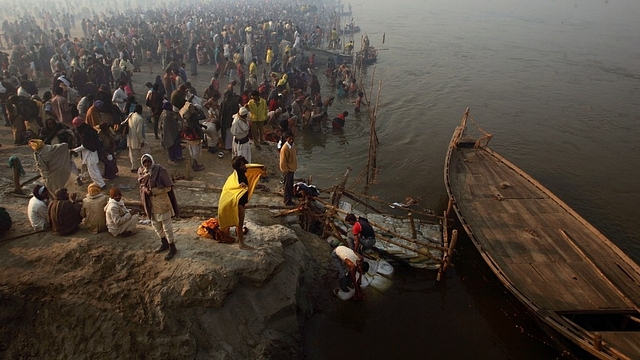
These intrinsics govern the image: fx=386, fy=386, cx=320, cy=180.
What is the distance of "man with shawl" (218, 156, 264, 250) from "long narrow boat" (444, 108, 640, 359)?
5353 millimetres

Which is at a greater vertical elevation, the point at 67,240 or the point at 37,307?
the point at 67,240

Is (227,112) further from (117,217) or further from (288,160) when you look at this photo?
(117,217)

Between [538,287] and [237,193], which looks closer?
[237,193]

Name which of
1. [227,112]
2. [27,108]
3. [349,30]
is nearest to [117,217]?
[227,112]

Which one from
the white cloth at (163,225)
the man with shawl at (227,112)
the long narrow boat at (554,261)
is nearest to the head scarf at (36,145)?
the white cloth at (163,225)

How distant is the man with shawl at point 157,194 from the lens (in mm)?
5566

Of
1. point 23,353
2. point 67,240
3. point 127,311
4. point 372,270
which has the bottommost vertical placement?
point 372,270

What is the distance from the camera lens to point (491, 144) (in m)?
18.7

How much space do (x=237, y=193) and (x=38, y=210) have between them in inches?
131

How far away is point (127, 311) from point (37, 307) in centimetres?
130

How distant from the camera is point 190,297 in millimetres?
5848

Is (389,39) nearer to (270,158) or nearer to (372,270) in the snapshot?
(270,158)

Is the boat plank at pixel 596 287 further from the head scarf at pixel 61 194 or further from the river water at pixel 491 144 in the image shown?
the head scarf at pixel 61 194

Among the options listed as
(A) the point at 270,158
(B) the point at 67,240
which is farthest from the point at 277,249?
(A) the point at 270,158
